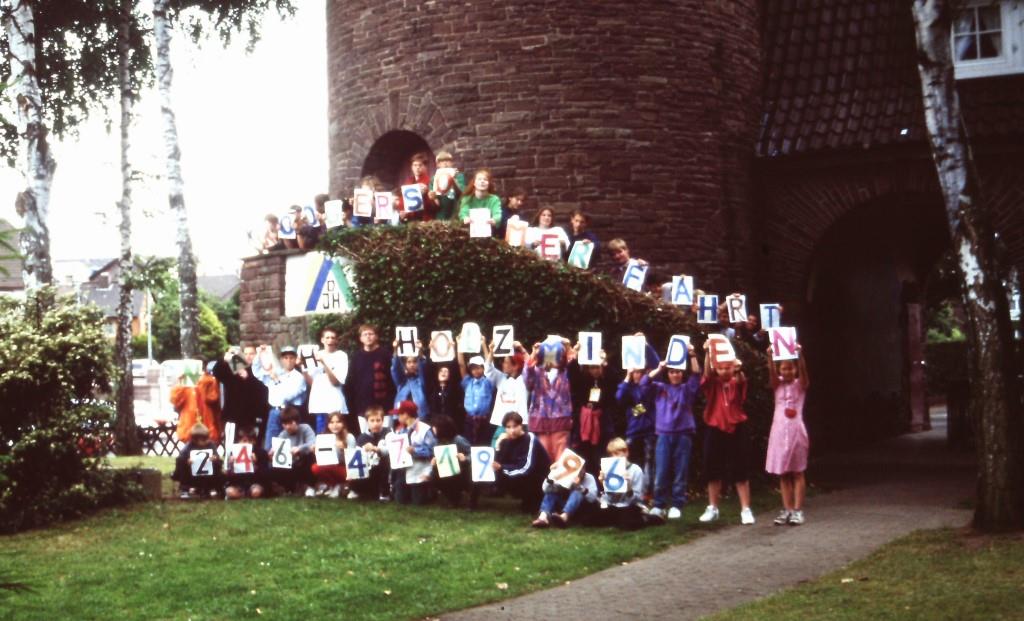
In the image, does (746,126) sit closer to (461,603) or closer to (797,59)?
(797,59)

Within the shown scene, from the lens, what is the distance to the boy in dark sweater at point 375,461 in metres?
14.8

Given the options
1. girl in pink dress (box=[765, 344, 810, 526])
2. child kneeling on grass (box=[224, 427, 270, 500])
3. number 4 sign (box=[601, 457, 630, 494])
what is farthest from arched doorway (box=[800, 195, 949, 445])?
child kneeling on grass (box=[224, 427, 270, 500])

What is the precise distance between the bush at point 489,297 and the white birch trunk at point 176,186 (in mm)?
10047

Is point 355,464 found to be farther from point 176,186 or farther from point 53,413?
point 176,186

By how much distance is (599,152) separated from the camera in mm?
18141

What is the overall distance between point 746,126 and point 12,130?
43.2ft

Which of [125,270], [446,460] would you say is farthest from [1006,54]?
[125,270]

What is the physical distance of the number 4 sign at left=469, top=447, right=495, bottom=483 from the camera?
13.3 meters

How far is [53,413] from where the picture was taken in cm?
1447

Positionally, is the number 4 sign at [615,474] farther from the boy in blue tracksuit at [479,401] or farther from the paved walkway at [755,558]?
the boy in blue tracksuit at [479,401]

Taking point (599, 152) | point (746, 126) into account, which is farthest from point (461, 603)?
point (746, 126)

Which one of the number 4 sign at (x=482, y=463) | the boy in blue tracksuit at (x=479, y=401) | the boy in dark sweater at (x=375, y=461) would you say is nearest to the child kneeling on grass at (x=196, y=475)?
the boy in dark sweater at (x=375, y=461)

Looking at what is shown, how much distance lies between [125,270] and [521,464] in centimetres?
1481

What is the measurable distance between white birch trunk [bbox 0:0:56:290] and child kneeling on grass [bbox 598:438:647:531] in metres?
9.87
